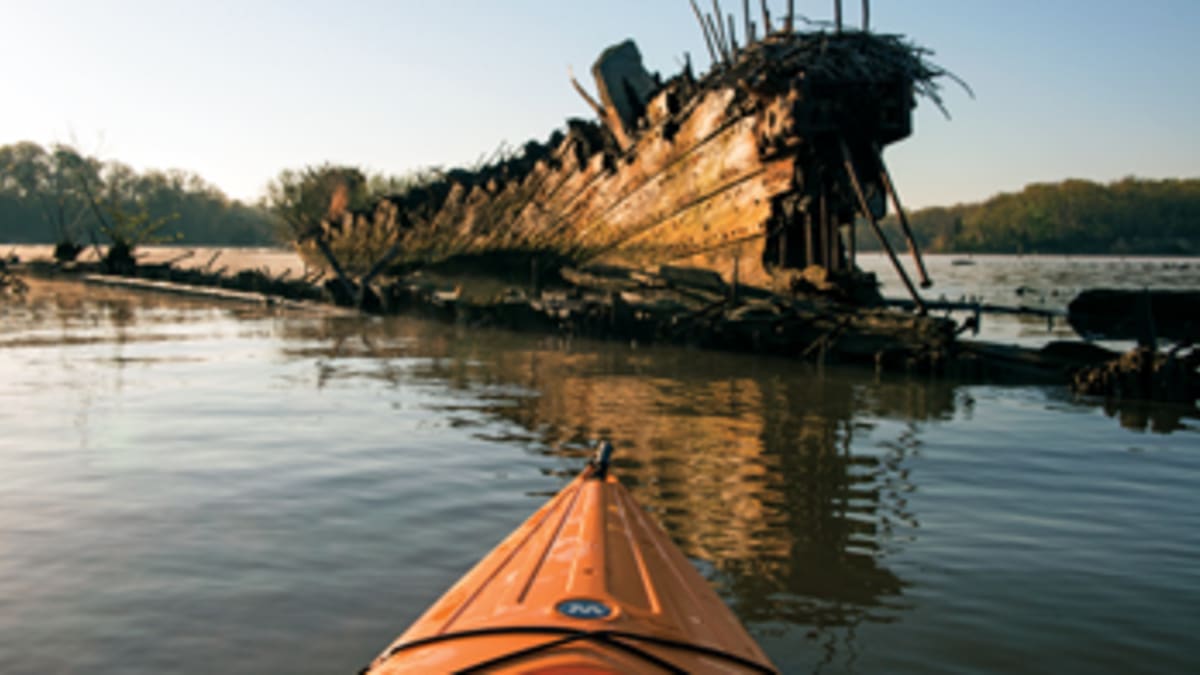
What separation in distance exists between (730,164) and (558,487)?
49.2 feet

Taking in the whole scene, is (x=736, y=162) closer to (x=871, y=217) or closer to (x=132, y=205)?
(x=871, y=217)

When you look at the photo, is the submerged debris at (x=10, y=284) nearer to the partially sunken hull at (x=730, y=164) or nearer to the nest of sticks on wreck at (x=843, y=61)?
the partially sunken hull at (x=730, y=164)

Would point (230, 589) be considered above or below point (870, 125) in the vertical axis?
below

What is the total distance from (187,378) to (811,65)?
13.1 metres

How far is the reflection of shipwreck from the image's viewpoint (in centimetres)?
2017

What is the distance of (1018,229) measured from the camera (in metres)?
161

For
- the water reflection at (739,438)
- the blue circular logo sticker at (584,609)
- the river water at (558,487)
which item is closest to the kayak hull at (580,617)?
the blue circular logo sticker at (584,609)

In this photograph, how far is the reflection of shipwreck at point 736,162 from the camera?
66.2 feet

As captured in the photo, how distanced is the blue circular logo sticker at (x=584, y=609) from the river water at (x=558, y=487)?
2.12 m

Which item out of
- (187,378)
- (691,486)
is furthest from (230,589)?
(187,378)

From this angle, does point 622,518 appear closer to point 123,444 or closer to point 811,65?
point 123,444

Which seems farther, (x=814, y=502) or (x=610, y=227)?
(x=610, y=227)

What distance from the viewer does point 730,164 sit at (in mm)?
23016

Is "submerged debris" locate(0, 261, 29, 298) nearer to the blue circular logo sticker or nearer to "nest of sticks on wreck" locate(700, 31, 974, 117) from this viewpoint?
"nest of sticks on wreck" locate(700, 31, 974, 117)
